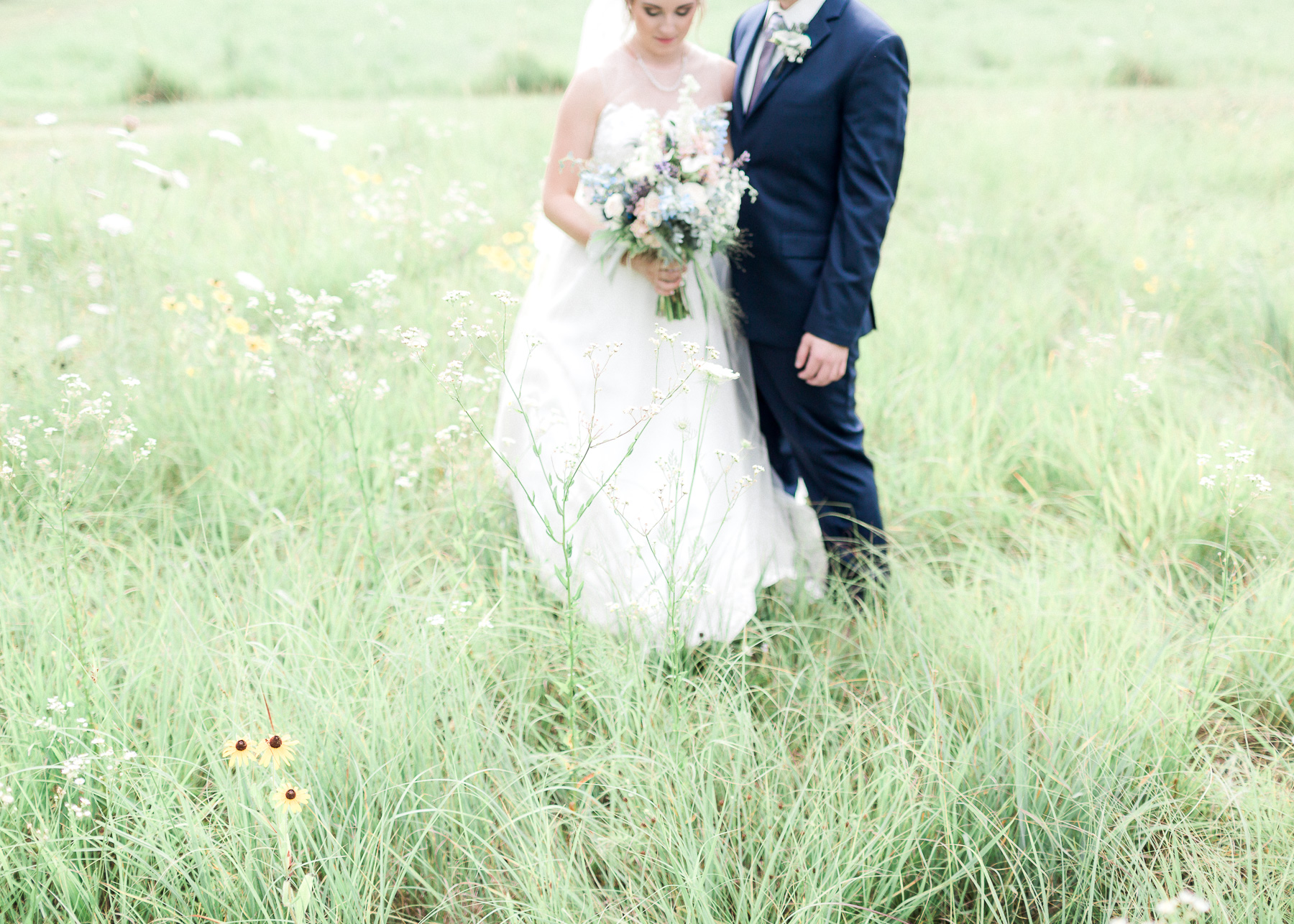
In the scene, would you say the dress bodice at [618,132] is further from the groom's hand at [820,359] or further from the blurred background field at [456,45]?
the blurred background field at [456,45]

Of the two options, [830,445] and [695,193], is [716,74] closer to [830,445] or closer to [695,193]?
[695,193]

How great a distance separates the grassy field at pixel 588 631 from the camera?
1761 mm

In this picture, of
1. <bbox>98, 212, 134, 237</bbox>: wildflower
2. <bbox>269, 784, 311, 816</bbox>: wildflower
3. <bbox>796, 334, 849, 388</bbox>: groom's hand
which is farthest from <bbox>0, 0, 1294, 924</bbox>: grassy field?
<bbox>796, 334, 849, 388</bbox>: groom's hand

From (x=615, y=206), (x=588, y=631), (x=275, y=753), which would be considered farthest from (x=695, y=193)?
(x=275, y=753)

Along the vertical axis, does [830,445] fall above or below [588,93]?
below

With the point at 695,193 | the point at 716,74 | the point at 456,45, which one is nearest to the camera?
the point at 695,193

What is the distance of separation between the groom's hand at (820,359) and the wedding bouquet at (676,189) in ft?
1.25

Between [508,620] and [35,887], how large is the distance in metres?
1.18

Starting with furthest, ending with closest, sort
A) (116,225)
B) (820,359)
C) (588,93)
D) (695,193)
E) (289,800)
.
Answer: (116,225) < (588,93) < (820,359) < (695,193) < (289,800)

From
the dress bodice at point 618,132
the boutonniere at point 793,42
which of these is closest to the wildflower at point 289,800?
the dress bodice at point 618,132

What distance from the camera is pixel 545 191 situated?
271 centimetres

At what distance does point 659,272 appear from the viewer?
2.56 metres

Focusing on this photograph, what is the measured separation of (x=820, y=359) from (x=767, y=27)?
3.34ft

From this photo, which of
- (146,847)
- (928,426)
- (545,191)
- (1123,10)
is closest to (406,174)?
(545,191)
